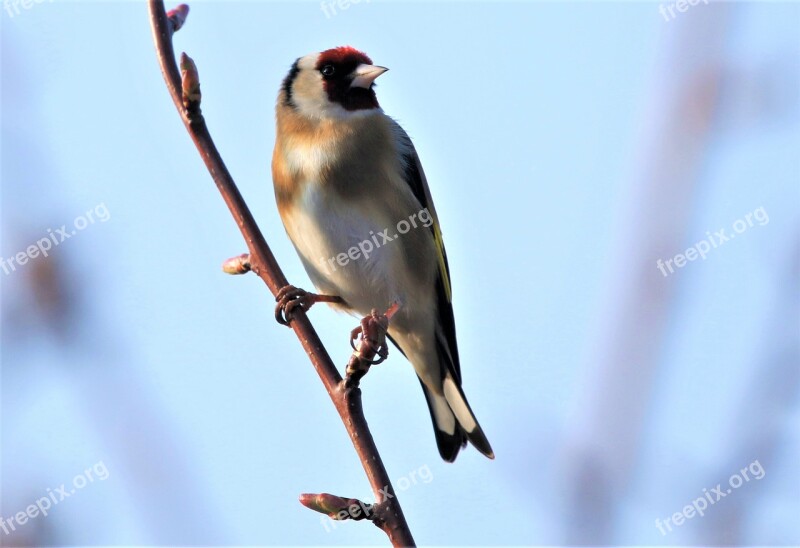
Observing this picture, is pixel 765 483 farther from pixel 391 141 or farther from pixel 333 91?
pixel 333 91

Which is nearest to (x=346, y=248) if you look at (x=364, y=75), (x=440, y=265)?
(x=440, y=265)

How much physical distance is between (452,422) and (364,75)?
1515mm

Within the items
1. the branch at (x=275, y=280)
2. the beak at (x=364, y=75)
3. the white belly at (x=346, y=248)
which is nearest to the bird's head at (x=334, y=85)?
the beak at (x=364, y=75)

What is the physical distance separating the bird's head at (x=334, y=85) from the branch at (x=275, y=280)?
1627mm

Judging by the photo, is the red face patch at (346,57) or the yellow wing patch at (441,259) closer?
the yellow wing patch at (441,259)

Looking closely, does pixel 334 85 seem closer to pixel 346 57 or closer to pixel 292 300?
pixel 346 57

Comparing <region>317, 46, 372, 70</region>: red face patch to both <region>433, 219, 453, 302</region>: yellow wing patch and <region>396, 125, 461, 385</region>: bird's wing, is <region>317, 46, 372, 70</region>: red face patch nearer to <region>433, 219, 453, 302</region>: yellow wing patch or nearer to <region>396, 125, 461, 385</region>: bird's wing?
<region>396, 125, 461, 385</region>: bird's wing

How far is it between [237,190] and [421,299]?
170cm

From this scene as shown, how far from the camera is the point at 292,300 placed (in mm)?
2402

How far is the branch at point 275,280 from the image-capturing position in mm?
1835

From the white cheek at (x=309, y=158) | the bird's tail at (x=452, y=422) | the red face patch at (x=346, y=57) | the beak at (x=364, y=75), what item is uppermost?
the red face patch at (x=346, y=57)

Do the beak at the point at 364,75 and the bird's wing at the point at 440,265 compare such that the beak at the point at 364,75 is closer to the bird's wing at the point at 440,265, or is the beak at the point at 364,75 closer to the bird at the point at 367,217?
the bird at the point at 367,217

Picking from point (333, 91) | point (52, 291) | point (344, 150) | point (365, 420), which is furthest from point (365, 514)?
point (333, 91)

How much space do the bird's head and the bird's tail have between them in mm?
1249
